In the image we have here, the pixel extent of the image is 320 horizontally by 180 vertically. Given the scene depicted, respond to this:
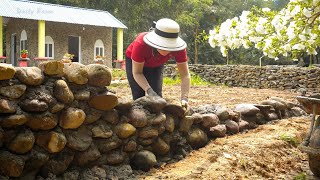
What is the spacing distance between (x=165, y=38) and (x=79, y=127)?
1224mm

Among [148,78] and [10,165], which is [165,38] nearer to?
[148,78]

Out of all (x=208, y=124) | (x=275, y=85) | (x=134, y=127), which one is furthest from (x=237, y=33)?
(x=275, y=85)

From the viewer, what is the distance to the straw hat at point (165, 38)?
3690 mm

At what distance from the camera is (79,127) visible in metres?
3.22

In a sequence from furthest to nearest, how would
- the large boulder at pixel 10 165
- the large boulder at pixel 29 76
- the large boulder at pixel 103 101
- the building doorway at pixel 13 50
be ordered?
1. the building doorway at pixel 13 50
2. the large boulder at pixel 103 101
3. the large boulder at pixel 29 76
4. the large boulder at pixel 10 165

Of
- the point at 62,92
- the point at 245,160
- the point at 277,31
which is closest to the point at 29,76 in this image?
the point at 62,92

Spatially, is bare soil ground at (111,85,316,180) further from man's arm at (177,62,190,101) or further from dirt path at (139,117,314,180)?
man's arm at (177,62,190,101)

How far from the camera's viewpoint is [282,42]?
4.53m

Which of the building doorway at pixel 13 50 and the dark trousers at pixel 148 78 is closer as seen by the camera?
the dark trousers at pixel 148 78

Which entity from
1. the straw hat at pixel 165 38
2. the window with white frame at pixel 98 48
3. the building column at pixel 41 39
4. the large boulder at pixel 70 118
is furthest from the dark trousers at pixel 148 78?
the window with white frame at pixel 98 48

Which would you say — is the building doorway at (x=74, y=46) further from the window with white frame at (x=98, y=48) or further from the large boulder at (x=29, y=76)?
the large boulder at (x=29, y=76)

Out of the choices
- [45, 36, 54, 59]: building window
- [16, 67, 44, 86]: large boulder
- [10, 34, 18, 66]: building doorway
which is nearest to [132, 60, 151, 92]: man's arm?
[16, 67, 44, 86]: large boulder

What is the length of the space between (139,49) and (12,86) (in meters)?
1.41

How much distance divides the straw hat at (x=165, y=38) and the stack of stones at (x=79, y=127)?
1.81 feet
